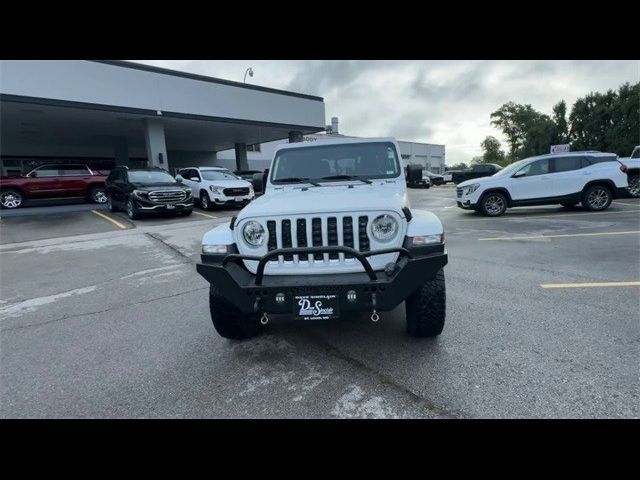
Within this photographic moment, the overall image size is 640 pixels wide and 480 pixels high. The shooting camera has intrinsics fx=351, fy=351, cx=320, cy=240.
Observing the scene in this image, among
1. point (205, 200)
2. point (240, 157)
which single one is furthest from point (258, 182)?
point (240, 157)

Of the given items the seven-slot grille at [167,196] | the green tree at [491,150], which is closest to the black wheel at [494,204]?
the seven-slot grille at [167,196]

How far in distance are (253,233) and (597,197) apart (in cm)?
1153

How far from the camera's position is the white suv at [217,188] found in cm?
1336

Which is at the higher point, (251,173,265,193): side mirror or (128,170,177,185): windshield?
(128,170,177,185): windshield

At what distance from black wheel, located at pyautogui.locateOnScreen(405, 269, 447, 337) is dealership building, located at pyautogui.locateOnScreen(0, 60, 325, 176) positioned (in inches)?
588

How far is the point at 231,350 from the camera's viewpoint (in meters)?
3.18

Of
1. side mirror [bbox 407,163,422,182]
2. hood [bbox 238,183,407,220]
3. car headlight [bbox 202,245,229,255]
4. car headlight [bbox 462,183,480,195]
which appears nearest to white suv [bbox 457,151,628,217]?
car headlight [bbox 462,183,480,195]

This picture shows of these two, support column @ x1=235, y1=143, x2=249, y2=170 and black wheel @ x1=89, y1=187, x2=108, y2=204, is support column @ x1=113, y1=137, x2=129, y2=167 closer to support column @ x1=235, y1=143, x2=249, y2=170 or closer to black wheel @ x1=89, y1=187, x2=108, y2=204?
support column @ x1=235, y1=143, x2=249, y2=170

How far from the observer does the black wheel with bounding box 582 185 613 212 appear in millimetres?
10242

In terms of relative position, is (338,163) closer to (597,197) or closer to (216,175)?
(597,197)

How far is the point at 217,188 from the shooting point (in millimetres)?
13312

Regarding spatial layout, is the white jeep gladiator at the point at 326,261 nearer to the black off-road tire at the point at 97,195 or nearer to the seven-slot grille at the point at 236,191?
the seven-slot grille at the point at 236,191

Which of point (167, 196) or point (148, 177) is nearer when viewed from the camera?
point (167, 196)

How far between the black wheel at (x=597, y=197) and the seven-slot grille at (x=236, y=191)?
11.2 meters
